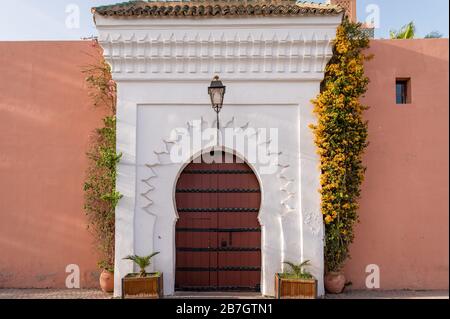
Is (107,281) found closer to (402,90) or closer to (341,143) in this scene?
(341,143)

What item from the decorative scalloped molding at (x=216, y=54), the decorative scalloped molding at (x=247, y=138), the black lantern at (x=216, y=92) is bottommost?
the decorative scalloped molding at (x=247, y=138)

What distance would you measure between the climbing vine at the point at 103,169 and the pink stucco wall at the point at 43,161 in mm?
159

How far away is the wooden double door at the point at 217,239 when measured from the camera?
6.18 metres

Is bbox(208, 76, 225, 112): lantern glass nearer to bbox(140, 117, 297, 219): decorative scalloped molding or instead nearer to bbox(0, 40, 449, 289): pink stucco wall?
bbox(140, 117, 297, 219): decorative scalloped molding

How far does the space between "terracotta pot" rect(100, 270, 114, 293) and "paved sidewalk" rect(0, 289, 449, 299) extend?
104 millimetres

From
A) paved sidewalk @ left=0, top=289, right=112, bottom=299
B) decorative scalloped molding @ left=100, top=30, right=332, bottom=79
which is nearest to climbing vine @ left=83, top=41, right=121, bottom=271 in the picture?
paved sidewalk @ left=0, top=289, right=112, bottom=299

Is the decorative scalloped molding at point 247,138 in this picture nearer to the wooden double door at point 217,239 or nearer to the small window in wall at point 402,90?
the wooden double door at point 217,239

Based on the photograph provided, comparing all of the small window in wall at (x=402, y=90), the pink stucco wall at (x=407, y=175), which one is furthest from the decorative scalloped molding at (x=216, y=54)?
the small window in wall at (x=402, y=90)

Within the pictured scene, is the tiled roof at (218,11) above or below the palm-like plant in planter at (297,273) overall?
above

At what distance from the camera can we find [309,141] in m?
6.10

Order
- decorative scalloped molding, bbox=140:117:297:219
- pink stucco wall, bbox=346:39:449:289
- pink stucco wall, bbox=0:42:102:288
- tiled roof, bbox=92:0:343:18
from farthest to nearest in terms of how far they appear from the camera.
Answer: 1. pink stucco wall, bbox=0:42:102:288
2. pink stucco wall, bbox=346:39:449:289
3. decorative scalloped molding, bbox=140:117:297:219
4. tiled roof, bbox=92:0:343:18

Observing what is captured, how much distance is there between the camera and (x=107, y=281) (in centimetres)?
611

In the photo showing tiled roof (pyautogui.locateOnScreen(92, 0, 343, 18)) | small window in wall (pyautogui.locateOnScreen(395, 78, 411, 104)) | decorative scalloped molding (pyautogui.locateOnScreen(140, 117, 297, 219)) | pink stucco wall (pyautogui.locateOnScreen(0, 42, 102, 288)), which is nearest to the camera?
tiled roof (pyautogui.locateOnScreen(92, 0, 343, 18))

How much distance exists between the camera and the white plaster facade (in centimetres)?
596
